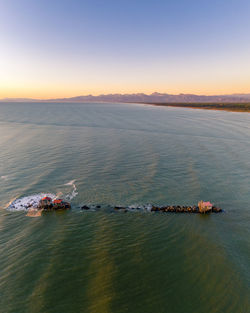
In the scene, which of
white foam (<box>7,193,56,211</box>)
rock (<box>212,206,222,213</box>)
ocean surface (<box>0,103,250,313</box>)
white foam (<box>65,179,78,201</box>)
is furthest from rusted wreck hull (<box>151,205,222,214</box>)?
white foam (<box>7,193,56,211</box>)

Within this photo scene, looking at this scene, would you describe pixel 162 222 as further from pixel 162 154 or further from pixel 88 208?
pixel 162 154

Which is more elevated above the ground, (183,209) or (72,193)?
(183,209)

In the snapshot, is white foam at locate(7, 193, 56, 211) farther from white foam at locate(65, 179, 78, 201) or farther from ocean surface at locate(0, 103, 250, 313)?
white foam at locate(65, 179, 78, 201)

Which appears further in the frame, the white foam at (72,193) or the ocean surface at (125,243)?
the white foam at (72,193)

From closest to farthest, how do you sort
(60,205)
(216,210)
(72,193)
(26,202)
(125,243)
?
(125,243) < (216,210) < (60,205) < (26,202) < (72,193)

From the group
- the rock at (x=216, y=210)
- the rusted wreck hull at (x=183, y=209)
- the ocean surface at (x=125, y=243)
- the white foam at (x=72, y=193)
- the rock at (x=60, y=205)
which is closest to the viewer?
the ocean surface at (x=125, y=243)

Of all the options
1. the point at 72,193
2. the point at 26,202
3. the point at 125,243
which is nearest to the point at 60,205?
the point at 72,193

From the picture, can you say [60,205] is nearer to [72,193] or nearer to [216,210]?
[72,193]

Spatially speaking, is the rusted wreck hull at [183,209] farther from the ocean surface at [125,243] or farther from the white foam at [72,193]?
the white foam at [72,193]

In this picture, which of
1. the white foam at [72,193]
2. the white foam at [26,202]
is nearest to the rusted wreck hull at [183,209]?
the white foam at [72,193]

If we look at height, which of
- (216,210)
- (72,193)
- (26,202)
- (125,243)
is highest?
(216,210)
